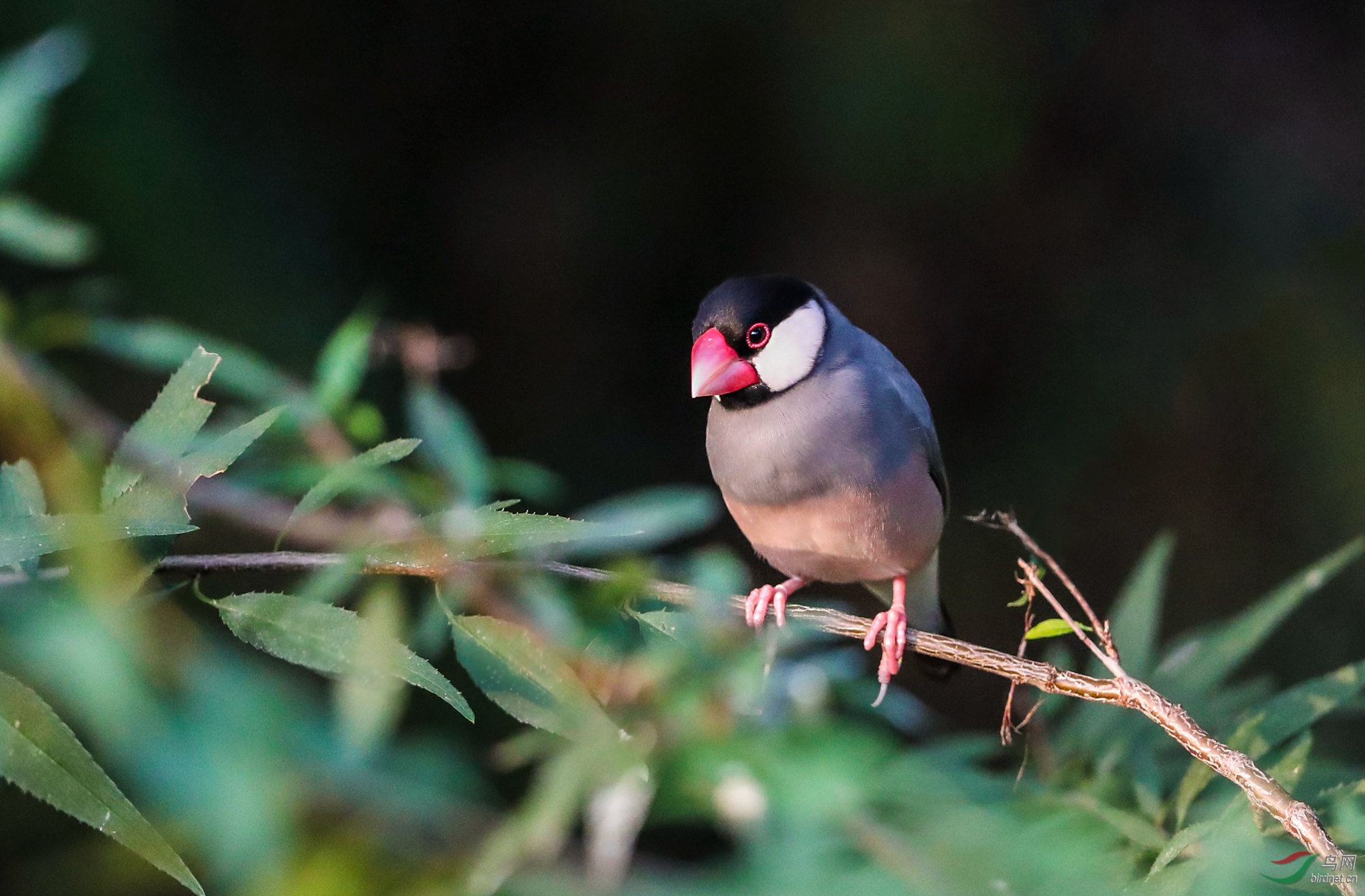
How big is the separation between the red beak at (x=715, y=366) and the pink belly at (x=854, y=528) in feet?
0.32

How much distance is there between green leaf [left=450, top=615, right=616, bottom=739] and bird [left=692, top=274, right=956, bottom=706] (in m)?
0.16

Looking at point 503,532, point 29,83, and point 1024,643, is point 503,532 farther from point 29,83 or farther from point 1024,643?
point 29,83

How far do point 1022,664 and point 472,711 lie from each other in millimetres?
398

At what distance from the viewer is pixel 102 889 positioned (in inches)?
43.5

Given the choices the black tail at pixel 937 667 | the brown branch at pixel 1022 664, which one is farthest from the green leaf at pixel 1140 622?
the brown branch at pixel 1022 664

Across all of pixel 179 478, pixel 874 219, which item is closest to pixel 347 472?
pixel 179 478

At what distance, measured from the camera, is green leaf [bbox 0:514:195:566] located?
53 centimetres

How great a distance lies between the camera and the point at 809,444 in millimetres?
772

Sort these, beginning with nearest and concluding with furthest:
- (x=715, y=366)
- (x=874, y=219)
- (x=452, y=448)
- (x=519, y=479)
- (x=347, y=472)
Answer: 1. (x=347, y=472)
2. (x=715, y=366)
3. (x=452, y=448)
4. (x=519, y=479)
5. (x=874, y=219)

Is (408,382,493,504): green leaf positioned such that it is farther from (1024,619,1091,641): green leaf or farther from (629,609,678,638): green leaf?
(1024,619,1091,641): green leaf

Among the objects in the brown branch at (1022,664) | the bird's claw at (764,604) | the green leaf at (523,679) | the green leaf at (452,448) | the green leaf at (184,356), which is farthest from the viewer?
the green leaf at (184,356)

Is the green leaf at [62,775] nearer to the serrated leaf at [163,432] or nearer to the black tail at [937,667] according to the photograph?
the serrated leaf at [163,432]

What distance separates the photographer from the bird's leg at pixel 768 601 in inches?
27.0

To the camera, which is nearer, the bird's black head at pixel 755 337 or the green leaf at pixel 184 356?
the bird's black head at pixel 755 337
